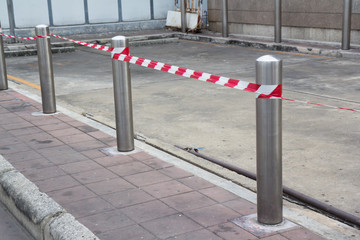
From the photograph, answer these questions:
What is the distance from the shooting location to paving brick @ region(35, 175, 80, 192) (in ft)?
14.9

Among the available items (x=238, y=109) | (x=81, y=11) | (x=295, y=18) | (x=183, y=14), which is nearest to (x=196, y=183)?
(x=238, y=109)

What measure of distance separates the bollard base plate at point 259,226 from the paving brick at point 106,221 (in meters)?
0.72

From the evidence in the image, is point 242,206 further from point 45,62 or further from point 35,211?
point 45,62

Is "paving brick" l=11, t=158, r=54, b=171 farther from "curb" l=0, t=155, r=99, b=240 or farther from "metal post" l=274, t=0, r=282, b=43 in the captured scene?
"metal post" l=274, t=0, r=282, b=43

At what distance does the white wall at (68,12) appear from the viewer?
17.1m

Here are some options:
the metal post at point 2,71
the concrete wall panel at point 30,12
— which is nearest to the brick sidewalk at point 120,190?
the metal post at point 2,71

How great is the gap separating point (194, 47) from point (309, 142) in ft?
31.1

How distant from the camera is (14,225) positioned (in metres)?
4.25

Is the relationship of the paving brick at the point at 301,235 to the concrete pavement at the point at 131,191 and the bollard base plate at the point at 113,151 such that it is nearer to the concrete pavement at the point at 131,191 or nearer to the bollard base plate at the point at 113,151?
the concrete pavement at the point at 131,191

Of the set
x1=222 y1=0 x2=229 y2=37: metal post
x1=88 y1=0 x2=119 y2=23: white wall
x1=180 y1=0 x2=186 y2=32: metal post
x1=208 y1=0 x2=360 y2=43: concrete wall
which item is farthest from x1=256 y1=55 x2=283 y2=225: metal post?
x1=88 y1=0 x2=119 y2=23: white wall

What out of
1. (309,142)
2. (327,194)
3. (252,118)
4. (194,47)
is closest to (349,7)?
(194,47)

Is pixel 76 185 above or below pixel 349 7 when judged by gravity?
below

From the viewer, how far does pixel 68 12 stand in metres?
17.3

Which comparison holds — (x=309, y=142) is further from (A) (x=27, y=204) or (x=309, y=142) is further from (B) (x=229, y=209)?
→ (A) (x=27, y=204)
